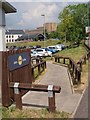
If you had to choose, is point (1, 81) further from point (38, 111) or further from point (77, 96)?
point (77, 96)

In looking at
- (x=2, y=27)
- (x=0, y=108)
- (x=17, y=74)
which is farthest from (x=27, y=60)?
(x=2, y=27)

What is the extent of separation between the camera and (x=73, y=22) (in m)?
63.4

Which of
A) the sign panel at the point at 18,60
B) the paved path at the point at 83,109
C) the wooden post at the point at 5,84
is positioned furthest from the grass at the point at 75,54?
the wooden post at the point at 5,84

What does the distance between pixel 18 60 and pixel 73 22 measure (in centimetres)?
5491

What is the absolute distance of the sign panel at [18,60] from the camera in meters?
8.94

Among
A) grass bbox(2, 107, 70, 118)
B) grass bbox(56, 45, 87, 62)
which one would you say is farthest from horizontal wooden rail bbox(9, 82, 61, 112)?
grass bbox(56, 45, 87, 62)

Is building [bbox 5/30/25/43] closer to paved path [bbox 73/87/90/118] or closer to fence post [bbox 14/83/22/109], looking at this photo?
paved path [bbox 73/87/90/118]

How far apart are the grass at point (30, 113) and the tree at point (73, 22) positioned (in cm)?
5469

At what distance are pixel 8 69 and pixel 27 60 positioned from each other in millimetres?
2359

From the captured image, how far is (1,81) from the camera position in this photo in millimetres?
8531

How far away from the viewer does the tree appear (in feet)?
205

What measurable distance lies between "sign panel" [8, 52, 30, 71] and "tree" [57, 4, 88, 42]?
2028 inches

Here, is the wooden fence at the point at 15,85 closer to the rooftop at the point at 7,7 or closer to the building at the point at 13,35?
the rooftop at the point at 7,7

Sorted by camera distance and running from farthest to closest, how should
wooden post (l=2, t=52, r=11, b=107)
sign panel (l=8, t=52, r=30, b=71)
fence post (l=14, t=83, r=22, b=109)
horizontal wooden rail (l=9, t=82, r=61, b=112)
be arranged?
sign panel (l=8, t=52, r=30, b=71) → wooden post (l=2, t=52, r=11, b=107) → fence post (l=14, t=83, r=22, b=109) → horizontal wooden rail (l=9, t=82, r=61, b=112)
